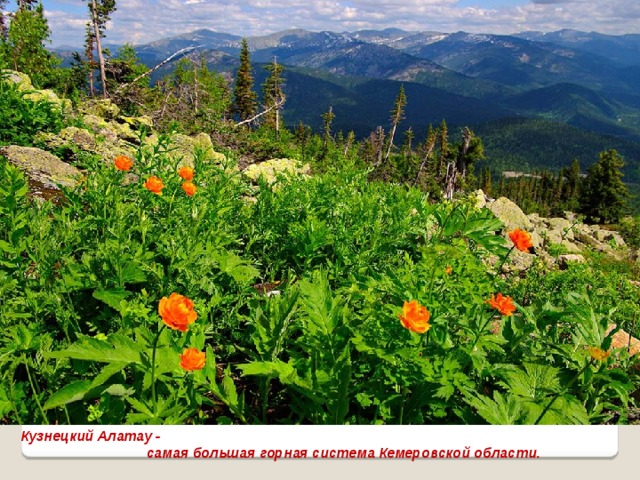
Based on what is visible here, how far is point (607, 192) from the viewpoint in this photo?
64250 millimetres

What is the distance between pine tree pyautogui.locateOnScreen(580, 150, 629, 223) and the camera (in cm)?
6375

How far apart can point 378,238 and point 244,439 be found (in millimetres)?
2965

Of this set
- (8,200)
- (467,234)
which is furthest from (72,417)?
(467,234)

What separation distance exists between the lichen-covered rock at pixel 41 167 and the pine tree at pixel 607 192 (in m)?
70.8

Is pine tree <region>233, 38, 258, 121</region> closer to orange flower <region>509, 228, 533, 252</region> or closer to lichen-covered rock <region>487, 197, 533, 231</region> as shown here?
lichen-covered rock <region>487, 197, 533, 231</region>

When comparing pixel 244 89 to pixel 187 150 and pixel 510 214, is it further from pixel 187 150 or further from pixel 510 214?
pixel 187 150

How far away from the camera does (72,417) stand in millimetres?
2924

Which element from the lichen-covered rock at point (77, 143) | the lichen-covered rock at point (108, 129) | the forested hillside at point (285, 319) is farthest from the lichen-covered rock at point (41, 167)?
the lichen-covered rock at point (108, 129)

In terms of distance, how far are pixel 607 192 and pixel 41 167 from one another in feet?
244

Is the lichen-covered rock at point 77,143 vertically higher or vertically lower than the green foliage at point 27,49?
lower

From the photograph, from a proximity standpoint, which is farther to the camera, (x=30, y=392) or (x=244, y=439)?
(x=30, y=392)

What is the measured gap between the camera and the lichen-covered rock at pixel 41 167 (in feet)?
21.2

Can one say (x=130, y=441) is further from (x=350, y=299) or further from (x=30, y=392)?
(x=350, y=299)

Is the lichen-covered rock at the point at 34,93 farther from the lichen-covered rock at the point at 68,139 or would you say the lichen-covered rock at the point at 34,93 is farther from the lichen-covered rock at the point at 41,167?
the lichen-covered rock at the point at 41,167
